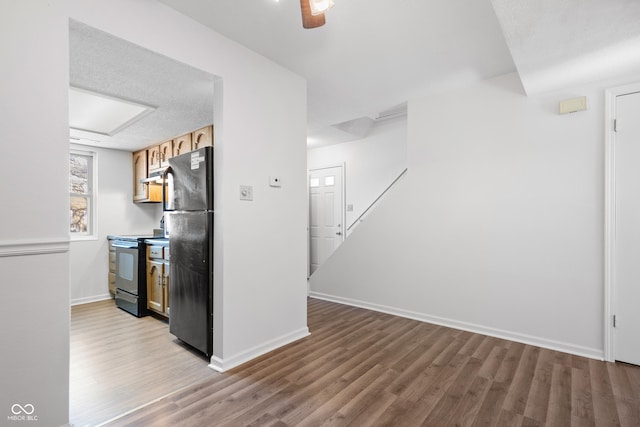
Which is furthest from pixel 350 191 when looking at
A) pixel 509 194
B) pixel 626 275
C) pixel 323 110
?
pixel 626 275

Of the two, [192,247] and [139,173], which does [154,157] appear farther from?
[192,247]

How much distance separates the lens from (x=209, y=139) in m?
3.19

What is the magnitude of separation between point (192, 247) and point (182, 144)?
165 cm

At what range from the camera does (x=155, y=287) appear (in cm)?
362

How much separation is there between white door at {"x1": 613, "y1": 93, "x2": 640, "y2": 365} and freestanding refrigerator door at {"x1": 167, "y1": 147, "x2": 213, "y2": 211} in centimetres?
326

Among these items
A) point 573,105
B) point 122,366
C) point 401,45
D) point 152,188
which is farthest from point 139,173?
point 573,105

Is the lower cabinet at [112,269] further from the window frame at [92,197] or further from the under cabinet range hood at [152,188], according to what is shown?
the under cabinet range hood at [152,188]

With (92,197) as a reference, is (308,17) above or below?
above

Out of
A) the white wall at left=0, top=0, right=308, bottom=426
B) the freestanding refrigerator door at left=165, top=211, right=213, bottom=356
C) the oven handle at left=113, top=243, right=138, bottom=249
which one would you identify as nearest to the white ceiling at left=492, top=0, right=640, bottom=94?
the white wall at left=0, top=0, right=308, bottom=426

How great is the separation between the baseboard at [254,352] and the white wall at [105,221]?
3.18 m

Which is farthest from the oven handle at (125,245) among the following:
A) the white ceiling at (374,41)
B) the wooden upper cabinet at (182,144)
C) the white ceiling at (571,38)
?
the white ceiling at (571,38)

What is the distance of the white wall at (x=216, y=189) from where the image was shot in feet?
4.85

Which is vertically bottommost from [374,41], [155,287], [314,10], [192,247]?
[155,287]

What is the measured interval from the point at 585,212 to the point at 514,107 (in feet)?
3.68
